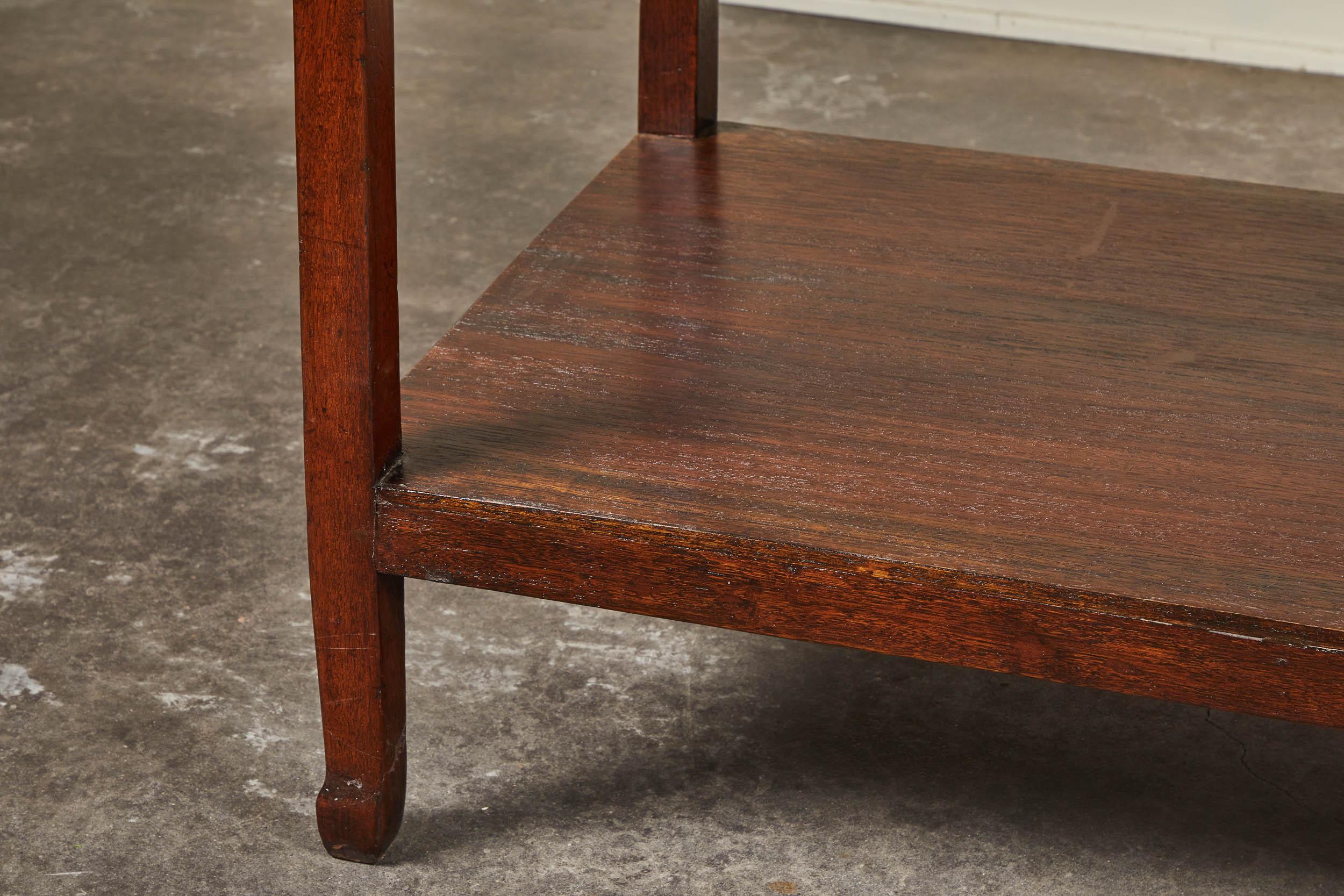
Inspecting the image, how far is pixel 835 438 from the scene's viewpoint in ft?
4.66

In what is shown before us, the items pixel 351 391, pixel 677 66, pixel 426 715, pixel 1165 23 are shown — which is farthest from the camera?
pixel 1165 23

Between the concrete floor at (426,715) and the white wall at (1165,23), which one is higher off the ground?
the white wall at (1165,23)

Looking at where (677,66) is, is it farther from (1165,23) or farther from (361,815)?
(1165,23)

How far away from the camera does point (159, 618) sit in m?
1.87

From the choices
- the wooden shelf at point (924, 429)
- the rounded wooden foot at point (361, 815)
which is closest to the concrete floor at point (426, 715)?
the rounded wooden foot at point (361, 815)

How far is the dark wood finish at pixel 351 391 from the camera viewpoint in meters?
1.20

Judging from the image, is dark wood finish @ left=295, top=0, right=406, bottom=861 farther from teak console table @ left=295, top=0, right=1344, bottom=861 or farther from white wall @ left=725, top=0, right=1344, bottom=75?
white wall @ left=725, top=0, right=1344, bottom=75

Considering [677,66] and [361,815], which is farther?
[677,66]

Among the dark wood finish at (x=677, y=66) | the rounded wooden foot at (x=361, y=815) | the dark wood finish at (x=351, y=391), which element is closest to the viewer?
the dark wood finish at (x=351, y=391)

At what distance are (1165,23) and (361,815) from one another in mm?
3211

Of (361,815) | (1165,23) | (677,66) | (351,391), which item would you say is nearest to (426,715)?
(361,815)

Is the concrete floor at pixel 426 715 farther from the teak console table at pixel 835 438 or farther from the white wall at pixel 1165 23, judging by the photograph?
the white wall at pixel 1165 23

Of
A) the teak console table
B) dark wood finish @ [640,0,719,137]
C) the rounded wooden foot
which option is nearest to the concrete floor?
the rounded wooden foot

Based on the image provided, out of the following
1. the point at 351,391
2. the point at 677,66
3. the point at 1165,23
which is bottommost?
the point at 1165,23
